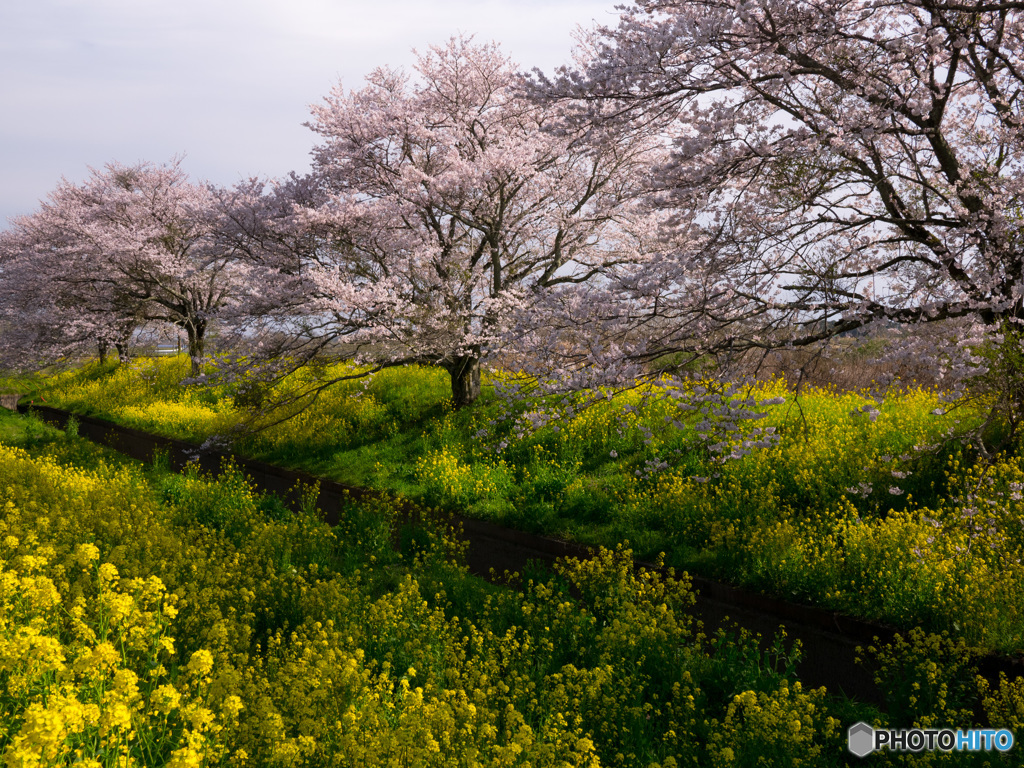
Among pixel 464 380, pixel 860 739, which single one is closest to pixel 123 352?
pixel 464 380

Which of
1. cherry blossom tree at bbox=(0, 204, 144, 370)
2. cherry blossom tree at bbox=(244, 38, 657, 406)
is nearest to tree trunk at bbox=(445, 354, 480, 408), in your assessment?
cherry blossom tree at bbox=(244, 38, 657, 406)

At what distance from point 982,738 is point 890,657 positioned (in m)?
0.90

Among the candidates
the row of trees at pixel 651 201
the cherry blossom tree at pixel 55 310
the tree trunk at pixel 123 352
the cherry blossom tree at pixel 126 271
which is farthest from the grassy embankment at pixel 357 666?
the tree trunk at pixel 123 352

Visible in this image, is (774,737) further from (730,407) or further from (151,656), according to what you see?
(151,656)

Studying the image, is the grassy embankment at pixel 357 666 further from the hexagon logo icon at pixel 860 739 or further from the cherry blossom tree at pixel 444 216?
the cherry blossom tree at pixel 444 216

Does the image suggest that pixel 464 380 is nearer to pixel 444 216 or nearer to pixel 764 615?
pixel 444 216

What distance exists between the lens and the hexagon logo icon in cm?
470

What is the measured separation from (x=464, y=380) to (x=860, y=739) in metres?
9.93

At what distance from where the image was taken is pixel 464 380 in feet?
45.5

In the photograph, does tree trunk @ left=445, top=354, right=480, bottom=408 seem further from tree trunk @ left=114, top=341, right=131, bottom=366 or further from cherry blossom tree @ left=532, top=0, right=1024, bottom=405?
tree trunk @ left=114, top=341, right=131, bottom=366

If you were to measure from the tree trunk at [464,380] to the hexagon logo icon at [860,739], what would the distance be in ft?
31.3

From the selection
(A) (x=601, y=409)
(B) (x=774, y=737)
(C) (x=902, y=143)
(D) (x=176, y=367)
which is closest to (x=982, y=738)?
(B) (x=774, y=737)

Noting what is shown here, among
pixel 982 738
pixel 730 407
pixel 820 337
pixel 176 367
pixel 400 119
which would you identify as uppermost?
pixel 400 119

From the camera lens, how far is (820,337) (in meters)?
6.98
